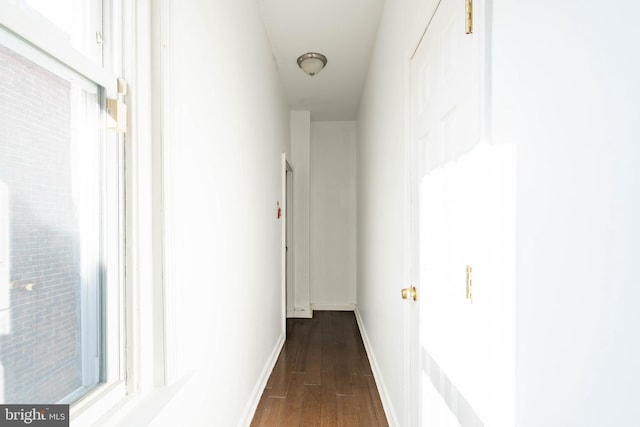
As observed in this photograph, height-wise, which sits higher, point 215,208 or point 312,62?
point 312,62

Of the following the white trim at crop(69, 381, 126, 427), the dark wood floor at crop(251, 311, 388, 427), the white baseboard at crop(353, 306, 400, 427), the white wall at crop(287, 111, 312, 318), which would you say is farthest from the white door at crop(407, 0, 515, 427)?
the white wall at crop(287, 111, 312, 318)

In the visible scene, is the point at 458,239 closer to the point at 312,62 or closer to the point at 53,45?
the point at 53,45

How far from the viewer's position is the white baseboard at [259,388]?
202 cm

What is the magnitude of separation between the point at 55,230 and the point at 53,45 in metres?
0.41

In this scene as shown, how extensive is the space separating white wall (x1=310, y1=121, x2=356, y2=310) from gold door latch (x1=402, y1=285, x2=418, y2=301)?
10.7ft

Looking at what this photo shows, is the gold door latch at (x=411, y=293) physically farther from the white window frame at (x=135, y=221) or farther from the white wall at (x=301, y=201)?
the white wall at (x=301, y=201)

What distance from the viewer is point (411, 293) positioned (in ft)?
5.08

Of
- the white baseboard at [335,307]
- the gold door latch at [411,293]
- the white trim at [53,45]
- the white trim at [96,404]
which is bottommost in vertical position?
the white baseboard at [335,307]

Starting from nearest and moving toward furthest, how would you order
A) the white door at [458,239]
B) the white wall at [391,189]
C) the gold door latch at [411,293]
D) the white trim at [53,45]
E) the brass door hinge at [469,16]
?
the white trim at [53,45]
the white door at [458,239]
the brass door hinge at [469,16]
the gold door latch at [411,293]
the white wall at [391,189]

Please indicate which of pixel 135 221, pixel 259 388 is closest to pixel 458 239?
→ pixel 135 221

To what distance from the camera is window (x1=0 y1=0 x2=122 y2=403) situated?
2.10 feet

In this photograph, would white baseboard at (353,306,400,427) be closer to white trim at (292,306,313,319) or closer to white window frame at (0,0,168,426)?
white trim at (292,306,313,319)

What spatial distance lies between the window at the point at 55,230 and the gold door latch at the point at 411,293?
3.84ft

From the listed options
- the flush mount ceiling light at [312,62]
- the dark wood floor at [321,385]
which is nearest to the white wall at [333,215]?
the dark wood floor at [321,385]
